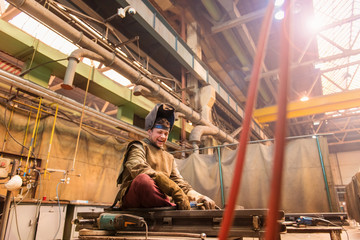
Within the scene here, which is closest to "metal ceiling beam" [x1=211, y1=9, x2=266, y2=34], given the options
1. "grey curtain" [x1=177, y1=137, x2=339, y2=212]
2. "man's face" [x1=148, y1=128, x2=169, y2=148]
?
"grey curtain" [x1=177, y1=137, x2=339, y2=212]

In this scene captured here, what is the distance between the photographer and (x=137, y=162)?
7.07 ft

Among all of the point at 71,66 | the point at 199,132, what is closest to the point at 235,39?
the point at 199,132

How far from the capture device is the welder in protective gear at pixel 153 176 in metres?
1.93

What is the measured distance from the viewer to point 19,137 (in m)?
Answer: 4.62

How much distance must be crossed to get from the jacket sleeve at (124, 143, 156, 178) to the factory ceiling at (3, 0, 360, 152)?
3227mm

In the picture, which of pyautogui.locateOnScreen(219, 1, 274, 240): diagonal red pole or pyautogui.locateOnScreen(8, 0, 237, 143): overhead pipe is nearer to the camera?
pyautogui.locateOnScreen(219, 1, 274, 240): diagonal red pole

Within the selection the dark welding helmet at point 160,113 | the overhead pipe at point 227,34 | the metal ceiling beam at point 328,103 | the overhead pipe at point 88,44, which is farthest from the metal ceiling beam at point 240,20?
the dark welding helmet at point 160,113

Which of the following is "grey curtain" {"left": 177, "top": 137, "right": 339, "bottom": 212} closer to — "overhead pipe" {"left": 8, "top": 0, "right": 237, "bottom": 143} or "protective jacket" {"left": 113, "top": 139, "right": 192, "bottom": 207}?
"overhead pipe" {"left": 8, "top": 0, "right": 237, "bottom": 143}

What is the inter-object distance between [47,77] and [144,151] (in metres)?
3.61

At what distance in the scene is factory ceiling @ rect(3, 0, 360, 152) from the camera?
5703 millimetres

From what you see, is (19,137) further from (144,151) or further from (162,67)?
(162,67)

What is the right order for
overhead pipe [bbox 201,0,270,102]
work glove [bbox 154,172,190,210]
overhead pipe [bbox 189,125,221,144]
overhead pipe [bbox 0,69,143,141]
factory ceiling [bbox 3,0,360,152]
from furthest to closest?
overhead pipe [bbox 201,0,270,102] < overhead pipe [bbox 189,125,221,144] < factory ceiling [bbox 3,0,360,152] < overhead pipe [bbox 0,69,143,141] < work glove [bbox 154,172,190,210]

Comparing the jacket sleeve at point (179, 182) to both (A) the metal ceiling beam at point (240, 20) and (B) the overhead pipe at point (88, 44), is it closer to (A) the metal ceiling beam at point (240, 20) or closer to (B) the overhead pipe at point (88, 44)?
(B) the overhead pipe at point (88, 44)

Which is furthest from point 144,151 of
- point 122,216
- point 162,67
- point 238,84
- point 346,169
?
point 346,169
